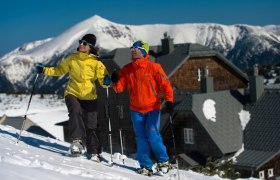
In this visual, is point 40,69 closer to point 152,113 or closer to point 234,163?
point 152,113

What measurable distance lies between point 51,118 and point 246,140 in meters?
23.2

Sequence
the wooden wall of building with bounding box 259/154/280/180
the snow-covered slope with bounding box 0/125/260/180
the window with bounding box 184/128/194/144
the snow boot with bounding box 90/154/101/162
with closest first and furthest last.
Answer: the snow-covered slope with bounding box 0/125/260/180
the snow boot with bounding box 90/154/101/162
the wooden wall of building with bounding box 259/154/280/180
the window with bounding box 184/128/194/144

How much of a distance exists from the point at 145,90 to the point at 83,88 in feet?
3.44

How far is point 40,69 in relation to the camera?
7.67 metres

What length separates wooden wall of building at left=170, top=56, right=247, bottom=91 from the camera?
31.2m

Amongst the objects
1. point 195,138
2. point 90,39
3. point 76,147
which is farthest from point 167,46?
point 76,147

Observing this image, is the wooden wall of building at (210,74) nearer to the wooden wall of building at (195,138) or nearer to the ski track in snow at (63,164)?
the wooden wall of building at (195,138)

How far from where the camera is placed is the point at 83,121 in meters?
7.61

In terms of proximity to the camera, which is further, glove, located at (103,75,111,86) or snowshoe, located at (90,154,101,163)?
snowshoe, located at (90,154,101,163)

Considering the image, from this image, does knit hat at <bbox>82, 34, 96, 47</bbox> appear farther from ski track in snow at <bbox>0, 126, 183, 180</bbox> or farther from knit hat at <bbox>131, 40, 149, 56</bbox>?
ski track in snow at <bbox>0, 126, 183, 180</bbox>

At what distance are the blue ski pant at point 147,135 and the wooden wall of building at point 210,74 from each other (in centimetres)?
2326

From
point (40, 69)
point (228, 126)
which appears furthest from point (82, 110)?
point (228, 126)

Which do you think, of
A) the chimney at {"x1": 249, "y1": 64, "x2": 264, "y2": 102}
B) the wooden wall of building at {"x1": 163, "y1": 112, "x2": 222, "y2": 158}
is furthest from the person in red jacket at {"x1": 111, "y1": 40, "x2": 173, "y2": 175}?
the chimney at {"x1": 249, "y1": 64, "x2": 264, "y2": 102}

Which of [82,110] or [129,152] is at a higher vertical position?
[82,110]
